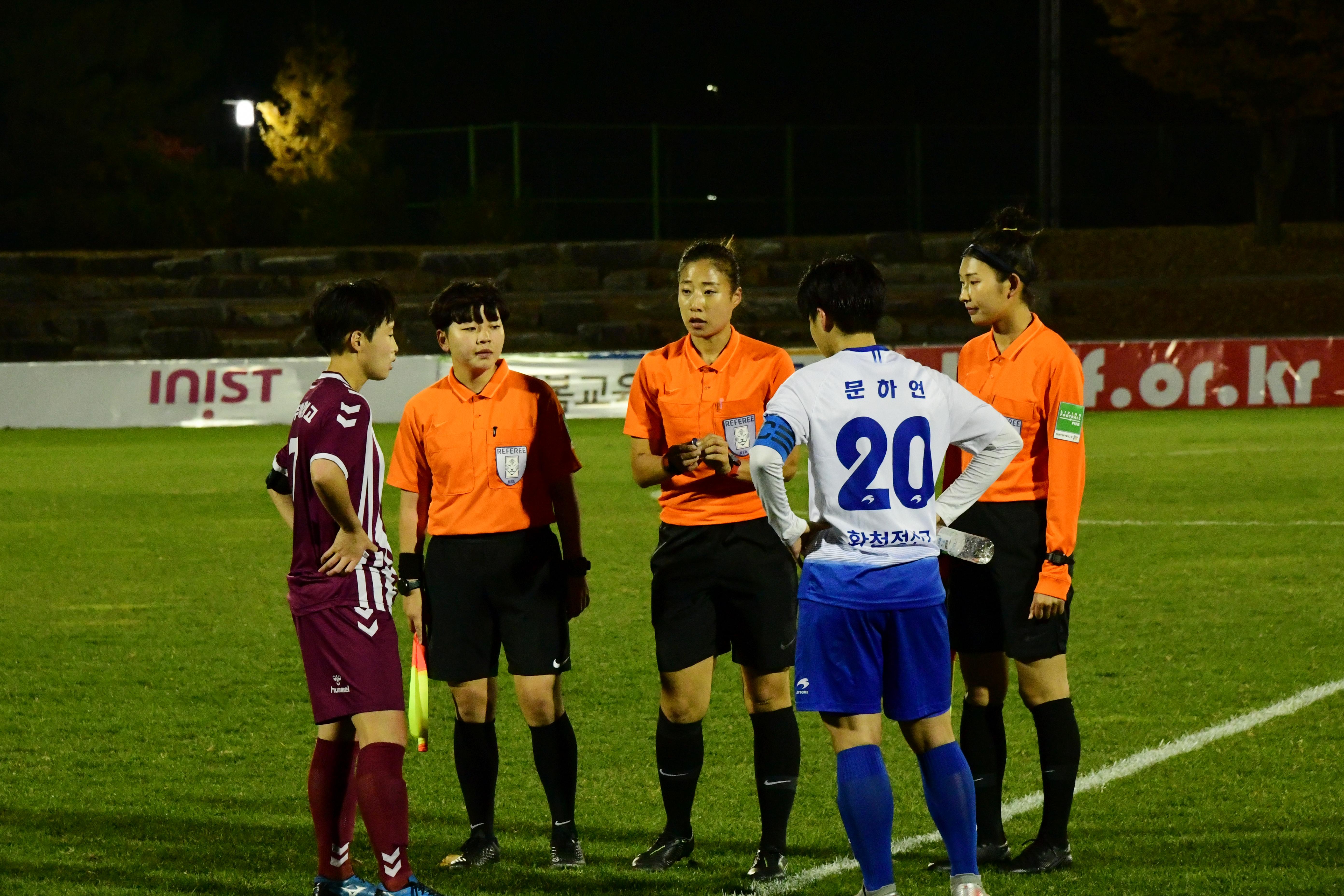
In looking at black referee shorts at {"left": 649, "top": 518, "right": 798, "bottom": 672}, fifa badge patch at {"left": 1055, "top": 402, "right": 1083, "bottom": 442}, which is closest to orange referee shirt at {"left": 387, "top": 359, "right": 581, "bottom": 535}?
black referee shorts at {"left": 649, "top": 518, "right": 798, "bottom": 672}

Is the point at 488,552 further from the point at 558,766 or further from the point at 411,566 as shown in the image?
the point at 558,766

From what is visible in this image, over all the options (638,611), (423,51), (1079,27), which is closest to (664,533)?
(638,611)

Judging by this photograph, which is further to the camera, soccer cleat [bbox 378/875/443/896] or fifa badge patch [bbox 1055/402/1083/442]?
fifa badge patch [bbox 1055/402/1083/442]

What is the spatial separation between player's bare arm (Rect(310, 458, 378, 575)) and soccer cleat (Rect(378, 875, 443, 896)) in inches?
33.5

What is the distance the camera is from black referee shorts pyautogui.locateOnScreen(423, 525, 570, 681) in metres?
5.02

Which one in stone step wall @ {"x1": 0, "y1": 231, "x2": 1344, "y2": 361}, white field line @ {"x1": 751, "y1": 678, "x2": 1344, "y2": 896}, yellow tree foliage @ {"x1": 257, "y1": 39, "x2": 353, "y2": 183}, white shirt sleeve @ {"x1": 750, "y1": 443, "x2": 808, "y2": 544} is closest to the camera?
white shirt sleeve @ {"x1": 750, "y1": 443, "x2": 808, "y2": 544}

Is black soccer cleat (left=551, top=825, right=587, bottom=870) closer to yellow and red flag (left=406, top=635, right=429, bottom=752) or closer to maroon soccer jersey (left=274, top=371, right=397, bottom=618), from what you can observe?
yellow and red flag (left=406, top=635, right=429, bottom=752)

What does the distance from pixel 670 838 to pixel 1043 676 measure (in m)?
1.25

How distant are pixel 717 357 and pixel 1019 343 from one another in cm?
92

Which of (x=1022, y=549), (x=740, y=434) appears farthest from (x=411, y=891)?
(x=1022, y=549)

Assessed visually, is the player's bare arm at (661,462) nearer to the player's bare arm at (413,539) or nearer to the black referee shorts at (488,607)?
the black referee shorts at (488,607)

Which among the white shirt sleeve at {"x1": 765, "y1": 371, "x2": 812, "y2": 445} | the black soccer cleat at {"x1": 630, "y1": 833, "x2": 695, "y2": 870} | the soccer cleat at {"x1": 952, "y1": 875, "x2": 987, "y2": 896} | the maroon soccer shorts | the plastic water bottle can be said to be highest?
the white shirt sleeve at {"x1": 765, "y1": 371, "x2": 812, "y2": 445}

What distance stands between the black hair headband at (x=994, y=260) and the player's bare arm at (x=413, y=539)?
185 cm

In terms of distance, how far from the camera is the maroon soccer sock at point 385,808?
4359mm
